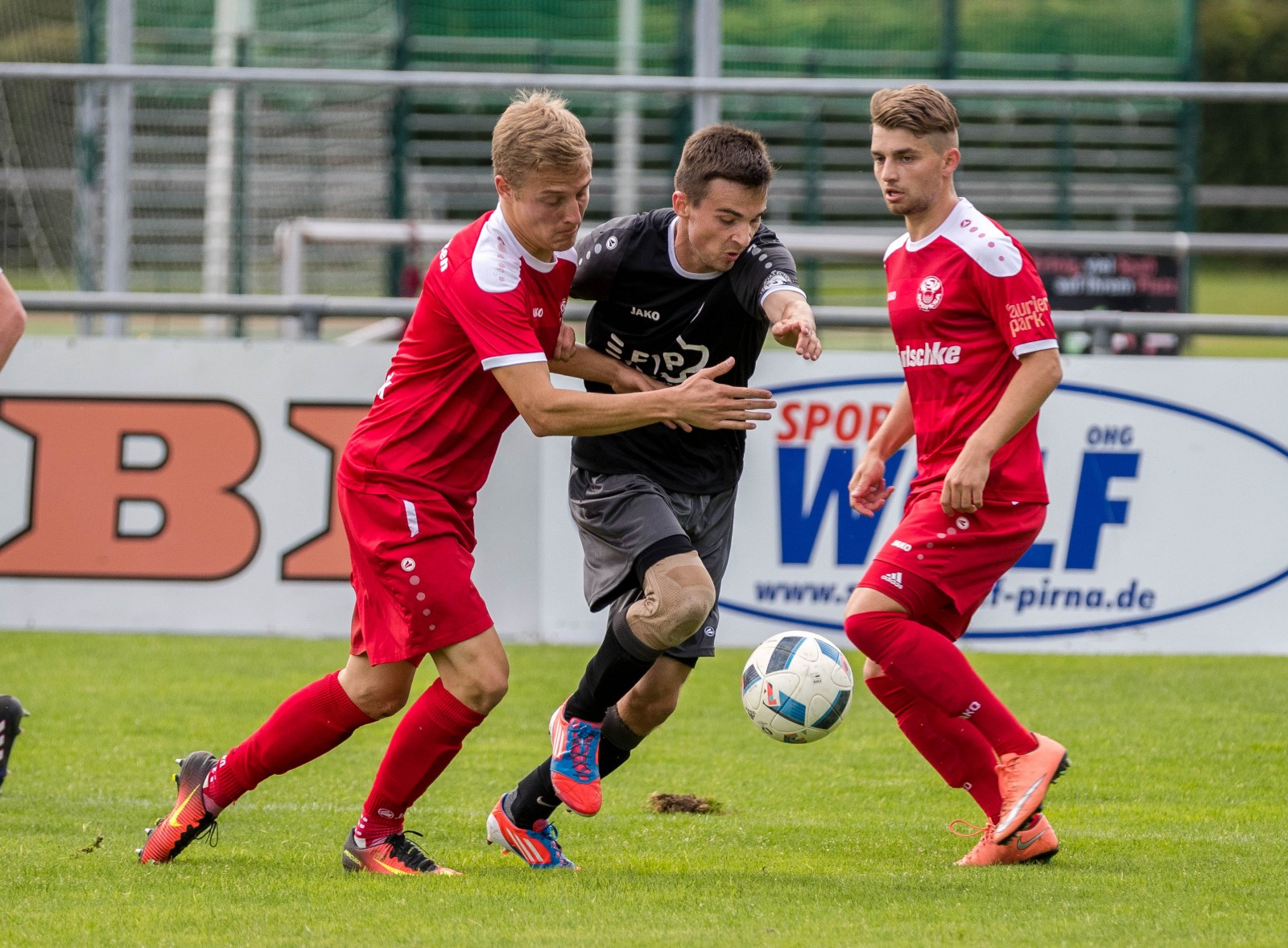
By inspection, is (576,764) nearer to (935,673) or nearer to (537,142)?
(935,673)

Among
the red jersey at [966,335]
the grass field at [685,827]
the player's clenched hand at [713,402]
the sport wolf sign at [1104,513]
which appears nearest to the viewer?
the grass field at [685,827]

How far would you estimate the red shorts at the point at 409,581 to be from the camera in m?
4.01

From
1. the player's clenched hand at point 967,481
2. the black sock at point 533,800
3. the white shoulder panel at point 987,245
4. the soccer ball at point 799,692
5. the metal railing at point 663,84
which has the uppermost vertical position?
the metal railing at point 663,84

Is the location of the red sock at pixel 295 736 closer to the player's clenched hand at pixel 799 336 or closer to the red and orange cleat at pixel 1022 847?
the player's clenched hand at pixel 799 336

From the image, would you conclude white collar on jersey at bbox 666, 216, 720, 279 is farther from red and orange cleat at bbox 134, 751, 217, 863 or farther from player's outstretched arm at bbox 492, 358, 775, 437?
red and orange cleat at bbox 134, 751, 217, 863

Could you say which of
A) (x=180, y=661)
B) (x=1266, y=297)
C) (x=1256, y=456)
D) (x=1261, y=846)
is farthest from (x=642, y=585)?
(x=1266, y=297)

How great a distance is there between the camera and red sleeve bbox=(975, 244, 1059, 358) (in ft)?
14.0

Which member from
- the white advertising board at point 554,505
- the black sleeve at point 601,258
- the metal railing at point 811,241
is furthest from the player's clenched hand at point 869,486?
the metal railing at point 811,241

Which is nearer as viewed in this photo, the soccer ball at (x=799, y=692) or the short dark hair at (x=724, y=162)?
the short dark hair at (x=724, y=162)

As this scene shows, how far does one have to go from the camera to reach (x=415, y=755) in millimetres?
4148

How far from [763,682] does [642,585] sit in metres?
0.50

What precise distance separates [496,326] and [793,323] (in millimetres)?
758

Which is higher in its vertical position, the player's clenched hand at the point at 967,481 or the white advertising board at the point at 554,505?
the player's clenched hand at the point at 967,481

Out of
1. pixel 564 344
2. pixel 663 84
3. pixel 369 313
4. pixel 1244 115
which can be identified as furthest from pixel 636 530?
pixel 1244 115
